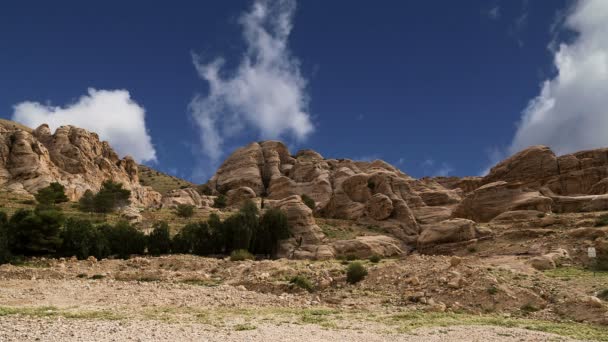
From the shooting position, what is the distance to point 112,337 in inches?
523

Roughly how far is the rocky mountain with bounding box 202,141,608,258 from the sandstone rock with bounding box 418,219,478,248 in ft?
0.33

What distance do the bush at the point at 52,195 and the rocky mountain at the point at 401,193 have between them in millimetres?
26755

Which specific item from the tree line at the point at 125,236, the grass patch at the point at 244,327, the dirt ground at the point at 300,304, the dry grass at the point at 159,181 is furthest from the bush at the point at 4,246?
the dry grass at the point at 159,181

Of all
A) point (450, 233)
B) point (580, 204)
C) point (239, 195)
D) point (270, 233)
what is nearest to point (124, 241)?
point (270, 233)

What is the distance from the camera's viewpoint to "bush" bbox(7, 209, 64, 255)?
135ft

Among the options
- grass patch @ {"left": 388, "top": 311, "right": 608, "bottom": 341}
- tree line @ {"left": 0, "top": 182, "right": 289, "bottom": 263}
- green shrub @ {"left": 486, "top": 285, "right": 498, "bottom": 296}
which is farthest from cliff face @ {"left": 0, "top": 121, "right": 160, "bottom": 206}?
grass patch @ {"left": 388, "top": 311, "right": 608, "bottom": 341}

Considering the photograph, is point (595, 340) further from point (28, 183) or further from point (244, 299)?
point (28, 183)

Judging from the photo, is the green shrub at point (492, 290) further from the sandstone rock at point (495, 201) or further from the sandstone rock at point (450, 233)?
the sandstone rock at point (495, 201)

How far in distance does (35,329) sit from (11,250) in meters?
31.5

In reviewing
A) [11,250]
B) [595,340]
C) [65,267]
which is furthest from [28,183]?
[595,340]

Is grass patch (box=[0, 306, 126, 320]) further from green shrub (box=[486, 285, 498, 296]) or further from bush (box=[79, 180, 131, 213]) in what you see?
bush (box=[79, 180, 131, 213])

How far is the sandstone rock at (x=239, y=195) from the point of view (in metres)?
81.2

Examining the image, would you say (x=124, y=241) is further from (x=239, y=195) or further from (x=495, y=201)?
(x=495, y=201)

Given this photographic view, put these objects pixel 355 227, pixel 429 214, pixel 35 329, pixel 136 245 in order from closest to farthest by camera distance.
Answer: pixel 35 329
pixel 136 245
pixel 355 227
pixel 429 214
